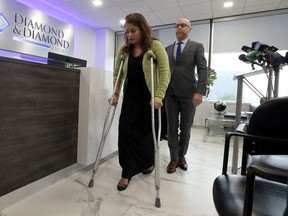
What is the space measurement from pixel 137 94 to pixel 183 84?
53 centimetres

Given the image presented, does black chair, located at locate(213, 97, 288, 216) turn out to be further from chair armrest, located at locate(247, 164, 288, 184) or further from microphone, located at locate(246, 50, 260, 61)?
microphone, located at locate(246, 50, 260, 61)

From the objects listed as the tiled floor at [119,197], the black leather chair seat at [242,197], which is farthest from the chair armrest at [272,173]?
the tiled floor at [119,197]

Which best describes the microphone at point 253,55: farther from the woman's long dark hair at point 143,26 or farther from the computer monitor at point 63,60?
the computer monitor at point 63,60

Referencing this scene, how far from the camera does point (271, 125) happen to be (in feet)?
2.70

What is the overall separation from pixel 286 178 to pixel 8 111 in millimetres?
1343

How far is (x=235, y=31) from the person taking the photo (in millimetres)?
4391

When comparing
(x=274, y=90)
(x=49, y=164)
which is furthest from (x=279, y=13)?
(x=49, y=164)

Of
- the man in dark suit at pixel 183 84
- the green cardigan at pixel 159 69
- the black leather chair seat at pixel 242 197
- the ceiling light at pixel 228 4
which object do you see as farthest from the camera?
the ceiling light at pixel 228 4

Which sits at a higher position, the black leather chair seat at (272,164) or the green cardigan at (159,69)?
the green cardigan at (159,69)

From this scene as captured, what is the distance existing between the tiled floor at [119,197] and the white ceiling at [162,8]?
3242mm

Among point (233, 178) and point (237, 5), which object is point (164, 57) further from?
point (237, 5)

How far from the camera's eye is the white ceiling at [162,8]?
3.74m

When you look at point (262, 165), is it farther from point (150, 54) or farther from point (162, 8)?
point (162, 8)

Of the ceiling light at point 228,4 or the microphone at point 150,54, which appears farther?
the ceiling light at point 228,4
